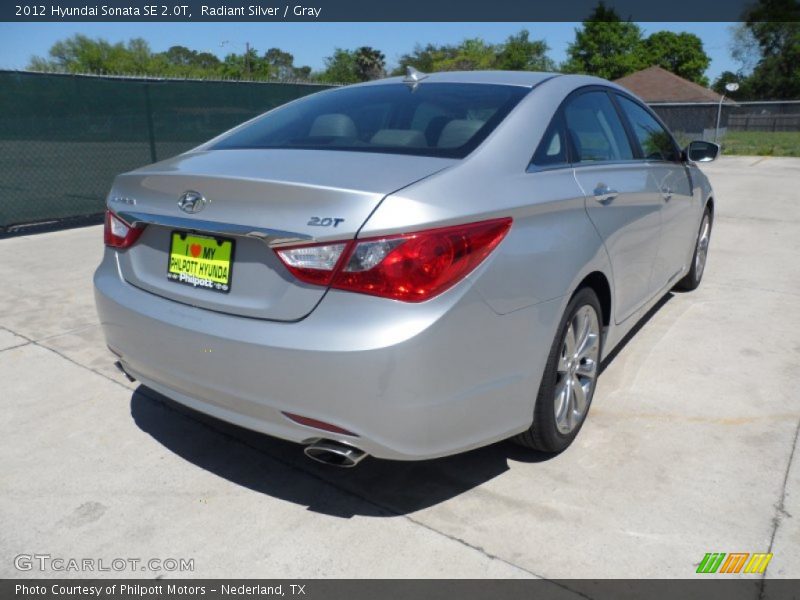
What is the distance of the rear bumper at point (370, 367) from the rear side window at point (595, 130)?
3.07 ft

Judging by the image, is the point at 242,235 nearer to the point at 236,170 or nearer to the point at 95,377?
the point at 236,170

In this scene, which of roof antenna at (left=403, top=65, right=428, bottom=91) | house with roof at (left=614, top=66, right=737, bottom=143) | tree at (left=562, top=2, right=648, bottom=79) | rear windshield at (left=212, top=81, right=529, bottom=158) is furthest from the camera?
tree at (left=562, top=2, right=648, bottom=79)

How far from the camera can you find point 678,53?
74.5 meters

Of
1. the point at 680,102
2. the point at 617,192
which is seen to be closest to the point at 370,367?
the point at 617,192

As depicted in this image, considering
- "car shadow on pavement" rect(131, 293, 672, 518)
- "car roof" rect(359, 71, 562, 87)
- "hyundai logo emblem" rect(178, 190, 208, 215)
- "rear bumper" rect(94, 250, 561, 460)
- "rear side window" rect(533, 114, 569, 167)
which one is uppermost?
"car roof" rect(359, 71, 562, 87)

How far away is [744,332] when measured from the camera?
4.67m

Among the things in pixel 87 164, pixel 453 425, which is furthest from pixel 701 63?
pixel 453 425

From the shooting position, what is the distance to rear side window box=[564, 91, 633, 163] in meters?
3.18

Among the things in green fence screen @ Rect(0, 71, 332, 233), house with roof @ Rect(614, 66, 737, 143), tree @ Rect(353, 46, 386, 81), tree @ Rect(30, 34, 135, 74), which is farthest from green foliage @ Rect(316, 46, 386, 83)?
green fence screen @ Rect(0, 71, 332, 233)

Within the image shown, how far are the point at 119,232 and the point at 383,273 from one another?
4.31ft

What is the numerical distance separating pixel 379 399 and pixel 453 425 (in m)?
0.31

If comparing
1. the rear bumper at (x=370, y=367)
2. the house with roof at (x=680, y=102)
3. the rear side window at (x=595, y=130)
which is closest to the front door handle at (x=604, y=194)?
the rear side window at (x=595, y=130)

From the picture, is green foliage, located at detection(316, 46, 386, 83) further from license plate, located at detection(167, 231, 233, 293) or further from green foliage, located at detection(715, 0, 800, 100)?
license plate, located at detection(167, 231, 233, 293)

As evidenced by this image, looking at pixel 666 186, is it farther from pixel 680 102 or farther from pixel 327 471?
pixel 680 102
